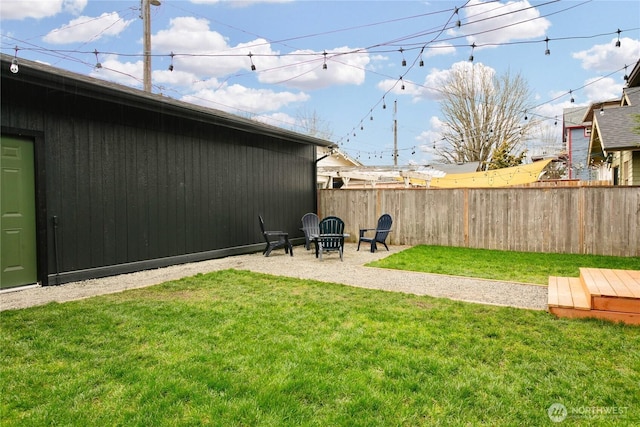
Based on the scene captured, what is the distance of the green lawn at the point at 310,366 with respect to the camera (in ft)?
6.64

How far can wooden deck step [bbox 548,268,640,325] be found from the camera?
11.0 feet

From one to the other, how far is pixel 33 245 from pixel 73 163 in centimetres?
117

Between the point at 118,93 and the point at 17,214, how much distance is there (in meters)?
2.01

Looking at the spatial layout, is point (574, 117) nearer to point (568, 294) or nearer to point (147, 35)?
point (568, 294)

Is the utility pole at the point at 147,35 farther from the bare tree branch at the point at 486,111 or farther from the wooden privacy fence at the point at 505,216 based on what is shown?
the bare tree branch at the point at 486,111

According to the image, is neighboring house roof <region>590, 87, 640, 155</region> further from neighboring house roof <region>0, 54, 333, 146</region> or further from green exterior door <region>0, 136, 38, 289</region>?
green exterior door <region>0, 136, 38, 289</region>

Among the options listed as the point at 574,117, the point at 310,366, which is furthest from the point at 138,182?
the point at 574,117

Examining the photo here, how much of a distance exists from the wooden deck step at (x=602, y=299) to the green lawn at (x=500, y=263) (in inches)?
46.6

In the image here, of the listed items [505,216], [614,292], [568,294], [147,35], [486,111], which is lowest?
[568,294]

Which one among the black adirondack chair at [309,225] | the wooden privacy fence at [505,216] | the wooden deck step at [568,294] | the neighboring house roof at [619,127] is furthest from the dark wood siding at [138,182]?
the neighboring house roof at [619,127]

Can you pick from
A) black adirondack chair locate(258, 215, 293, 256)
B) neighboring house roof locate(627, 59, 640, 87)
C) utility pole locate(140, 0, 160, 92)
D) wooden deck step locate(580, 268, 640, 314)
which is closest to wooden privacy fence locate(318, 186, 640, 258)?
black adirondack chair locate(258, 215, 293, 256)

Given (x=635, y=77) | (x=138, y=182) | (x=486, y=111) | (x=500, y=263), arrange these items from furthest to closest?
(x=486, y=111) < (x=635, y=77) < (x=500, y=263) < (x=138, y=182)

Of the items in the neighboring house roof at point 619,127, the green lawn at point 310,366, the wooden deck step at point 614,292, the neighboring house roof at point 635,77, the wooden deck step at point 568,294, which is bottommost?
the green lawn at point 310,366

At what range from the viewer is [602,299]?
345cm
